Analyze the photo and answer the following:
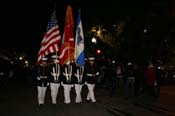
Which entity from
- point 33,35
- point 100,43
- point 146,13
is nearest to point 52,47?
point 146,13

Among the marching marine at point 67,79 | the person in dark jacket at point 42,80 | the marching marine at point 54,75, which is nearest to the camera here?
the person in dark jacket at point 42,80

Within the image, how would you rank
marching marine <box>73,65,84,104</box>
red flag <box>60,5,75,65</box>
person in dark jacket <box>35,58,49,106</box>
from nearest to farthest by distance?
person in dark jacket <box>35,58,49,106</box>
marching marine <box>73,65,84,104</box>
red flag <box>60,5,75,65</box>

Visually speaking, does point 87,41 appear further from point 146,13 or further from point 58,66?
point 58,66

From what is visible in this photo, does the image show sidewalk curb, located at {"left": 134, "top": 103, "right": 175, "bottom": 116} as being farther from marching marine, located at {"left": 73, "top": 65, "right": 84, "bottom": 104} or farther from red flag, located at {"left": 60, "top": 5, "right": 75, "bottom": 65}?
red flag, located at {"left": 60, "top": 5, "right": 75, "bottom": 65}

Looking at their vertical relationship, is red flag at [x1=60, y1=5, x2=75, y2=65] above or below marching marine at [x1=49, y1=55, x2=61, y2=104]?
above

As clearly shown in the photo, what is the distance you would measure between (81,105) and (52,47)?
9.72ft

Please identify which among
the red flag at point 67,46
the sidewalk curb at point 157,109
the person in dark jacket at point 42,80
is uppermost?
the red flag at point 67,46

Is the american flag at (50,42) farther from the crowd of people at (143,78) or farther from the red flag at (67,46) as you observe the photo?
the crowd of people at (143,78)

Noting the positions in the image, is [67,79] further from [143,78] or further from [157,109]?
[143,78]

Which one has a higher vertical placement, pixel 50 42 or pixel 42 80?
pixel 50 42

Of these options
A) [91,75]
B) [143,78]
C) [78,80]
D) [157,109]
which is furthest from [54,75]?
[143,78]

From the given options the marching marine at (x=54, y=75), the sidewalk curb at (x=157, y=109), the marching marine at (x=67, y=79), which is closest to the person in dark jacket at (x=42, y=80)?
the marching marine at (x=54, y=75)

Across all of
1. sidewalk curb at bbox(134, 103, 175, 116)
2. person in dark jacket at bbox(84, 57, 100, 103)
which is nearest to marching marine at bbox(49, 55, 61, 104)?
person in dark jacket at bbox(84, 57, 100, 103)

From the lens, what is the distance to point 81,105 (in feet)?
66.8
